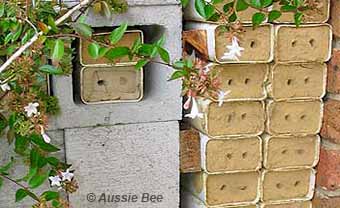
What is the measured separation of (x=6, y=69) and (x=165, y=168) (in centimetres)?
36

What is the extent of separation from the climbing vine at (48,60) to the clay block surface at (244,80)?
0.05 metres

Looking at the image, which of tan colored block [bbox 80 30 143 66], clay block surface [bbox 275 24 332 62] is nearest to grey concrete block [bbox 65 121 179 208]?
tan colored block [bbox 80 30 143 66]

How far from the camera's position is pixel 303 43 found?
37.9 inches

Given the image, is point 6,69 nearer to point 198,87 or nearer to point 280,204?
point 198,87

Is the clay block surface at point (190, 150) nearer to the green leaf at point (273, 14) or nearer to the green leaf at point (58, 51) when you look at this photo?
the green leaf at point (273, 14)

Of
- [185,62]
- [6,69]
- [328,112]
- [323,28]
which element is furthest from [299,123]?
[6,69]

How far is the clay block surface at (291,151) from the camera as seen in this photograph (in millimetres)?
1006

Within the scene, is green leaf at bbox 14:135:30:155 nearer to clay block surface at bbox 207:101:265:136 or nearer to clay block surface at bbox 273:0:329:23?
clay block surface at bbox 207:101:265:136

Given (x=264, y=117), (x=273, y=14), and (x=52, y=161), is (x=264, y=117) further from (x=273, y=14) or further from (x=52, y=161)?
(x=52, y=161)

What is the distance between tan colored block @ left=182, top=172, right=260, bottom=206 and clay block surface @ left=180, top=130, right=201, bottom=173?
23 millimetres

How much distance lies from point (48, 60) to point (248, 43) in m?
0.31

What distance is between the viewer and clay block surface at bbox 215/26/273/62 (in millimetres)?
919

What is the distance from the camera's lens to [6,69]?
0.73 meters
